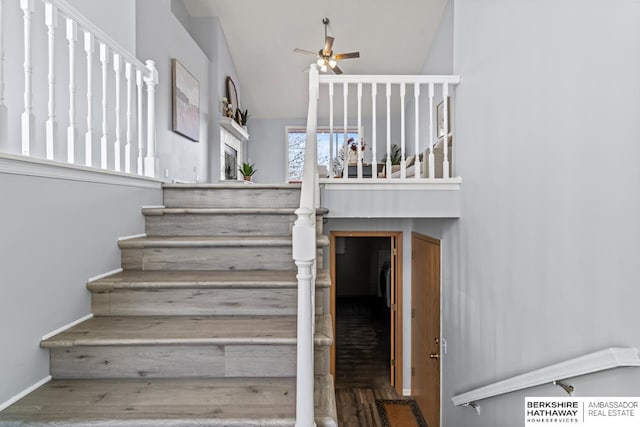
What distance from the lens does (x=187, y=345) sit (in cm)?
149

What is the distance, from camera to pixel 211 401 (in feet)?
4.37

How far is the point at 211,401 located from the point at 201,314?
533mm

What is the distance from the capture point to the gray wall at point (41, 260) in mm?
1322

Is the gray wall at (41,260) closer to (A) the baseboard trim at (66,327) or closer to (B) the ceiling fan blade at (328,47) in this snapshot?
(A) the baseboard trim at (66,327)

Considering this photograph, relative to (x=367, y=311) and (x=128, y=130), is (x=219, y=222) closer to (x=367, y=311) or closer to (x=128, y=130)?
(x=128, y=130)

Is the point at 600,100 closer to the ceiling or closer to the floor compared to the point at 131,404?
closer to the ceiling

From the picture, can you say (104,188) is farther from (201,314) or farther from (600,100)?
(600,100)

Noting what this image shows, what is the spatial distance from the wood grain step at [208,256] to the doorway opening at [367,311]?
7.22ft

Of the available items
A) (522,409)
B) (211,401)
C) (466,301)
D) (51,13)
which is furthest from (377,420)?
(51,13)

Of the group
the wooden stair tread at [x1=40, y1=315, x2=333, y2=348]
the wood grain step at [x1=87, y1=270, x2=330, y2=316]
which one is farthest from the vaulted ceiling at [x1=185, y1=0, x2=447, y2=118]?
the wooden stair tread at [x1=40, y1=315, x2=333, y2=348]

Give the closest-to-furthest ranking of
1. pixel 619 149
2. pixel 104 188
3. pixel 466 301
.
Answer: pixel 619 149 < pixel 104 188 < pixel 466 301

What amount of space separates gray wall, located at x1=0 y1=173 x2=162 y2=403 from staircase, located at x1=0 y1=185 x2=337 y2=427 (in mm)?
74

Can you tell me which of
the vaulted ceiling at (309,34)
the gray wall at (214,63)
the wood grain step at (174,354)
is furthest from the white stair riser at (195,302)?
the vaulted ceiling at (309,34)

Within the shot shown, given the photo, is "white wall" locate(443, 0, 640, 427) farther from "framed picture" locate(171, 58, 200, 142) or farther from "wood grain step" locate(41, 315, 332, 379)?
"framed picture" locate(171, 58, 200, 142)
